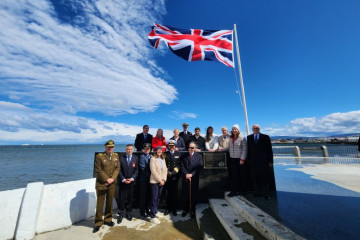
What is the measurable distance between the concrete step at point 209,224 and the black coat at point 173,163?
1046 millimetres

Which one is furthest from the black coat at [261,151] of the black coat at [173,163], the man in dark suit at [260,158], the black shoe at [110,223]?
the black shoe at [110,223]

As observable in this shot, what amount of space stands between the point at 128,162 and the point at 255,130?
341 centimetres

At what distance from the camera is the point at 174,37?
7.36m

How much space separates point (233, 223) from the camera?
310 centimetres

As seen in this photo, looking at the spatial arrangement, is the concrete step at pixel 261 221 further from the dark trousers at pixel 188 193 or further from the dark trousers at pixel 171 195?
the dark trousers at pixel 171 195

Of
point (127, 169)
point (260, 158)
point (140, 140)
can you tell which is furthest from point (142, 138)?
point (260, 158)

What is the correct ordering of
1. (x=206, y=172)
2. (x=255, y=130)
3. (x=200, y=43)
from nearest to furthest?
(x=255, y=130)
(x=206, y=172)
(x=200, y=43)

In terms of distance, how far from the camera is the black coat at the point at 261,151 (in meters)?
4.15

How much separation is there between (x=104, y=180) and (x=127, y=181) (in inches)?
23.4

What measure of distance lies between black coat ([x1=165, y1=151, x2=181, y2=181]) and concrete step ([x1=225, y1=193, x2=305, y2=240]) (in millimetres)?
1561

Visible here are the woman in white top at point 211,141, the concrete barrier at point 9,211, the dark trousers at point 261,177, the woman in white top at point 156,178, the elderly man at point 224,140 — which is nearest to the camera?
the concrete barrier at point 9,211

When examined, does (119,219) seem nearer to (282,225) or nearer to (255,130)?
(282,225)

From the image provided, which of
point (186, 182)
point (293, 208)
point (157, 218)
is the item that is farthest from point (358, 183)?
point (157, 218)

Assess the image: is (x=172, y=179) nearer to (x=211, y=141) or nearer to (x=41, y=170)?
(x=211, y=141)
